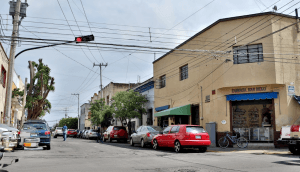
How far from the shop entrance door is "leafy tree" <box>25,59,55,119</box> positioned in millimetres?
18211

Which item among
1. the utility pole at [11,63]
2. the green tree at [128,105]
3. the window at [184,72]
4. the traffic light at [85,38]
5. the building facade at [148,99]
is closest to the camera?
the traffic light at [85,38]

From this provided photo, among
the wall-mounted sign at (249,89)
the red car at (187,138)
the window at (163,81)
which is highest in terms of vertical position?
the window at (163,81)

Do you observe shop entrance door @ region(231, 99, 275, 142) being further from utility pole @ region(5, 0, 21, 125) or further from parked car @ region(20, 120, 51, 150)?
utility pole @ region(5, 0, 21, 125)

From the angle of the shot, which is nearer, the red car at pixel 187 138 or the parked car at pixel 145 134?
the red car at pixel 187 138

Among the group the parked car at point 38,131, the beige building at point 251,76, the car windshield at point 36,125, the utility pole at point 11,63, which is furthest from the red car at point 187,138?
the utility pole at point 11,63

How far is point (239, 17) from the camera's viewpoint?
741 inches

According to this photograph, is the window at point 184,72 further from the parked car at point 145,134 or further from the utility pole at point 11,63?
the utility pole at point 11,63

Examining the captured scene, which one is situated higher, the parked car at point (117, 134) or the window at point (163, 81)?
the window at point (163, 81)

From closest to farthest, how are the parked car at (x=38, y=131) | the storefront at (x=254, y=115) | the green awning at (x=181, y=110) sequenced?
the parked car at (x=38, y=131) → the storefront at (x=254, y=115) → the green awning at (x=181, y=110)

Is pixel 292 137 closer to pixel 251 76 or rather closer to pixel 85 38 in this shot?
pixel 251 76

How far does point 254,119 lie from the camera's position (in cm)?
1861

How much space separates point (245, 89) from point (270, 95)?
1.54m

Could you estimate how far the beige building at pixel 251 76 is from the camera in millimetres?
17422

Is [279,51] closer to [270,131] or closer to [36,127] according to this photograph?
[270,131]
